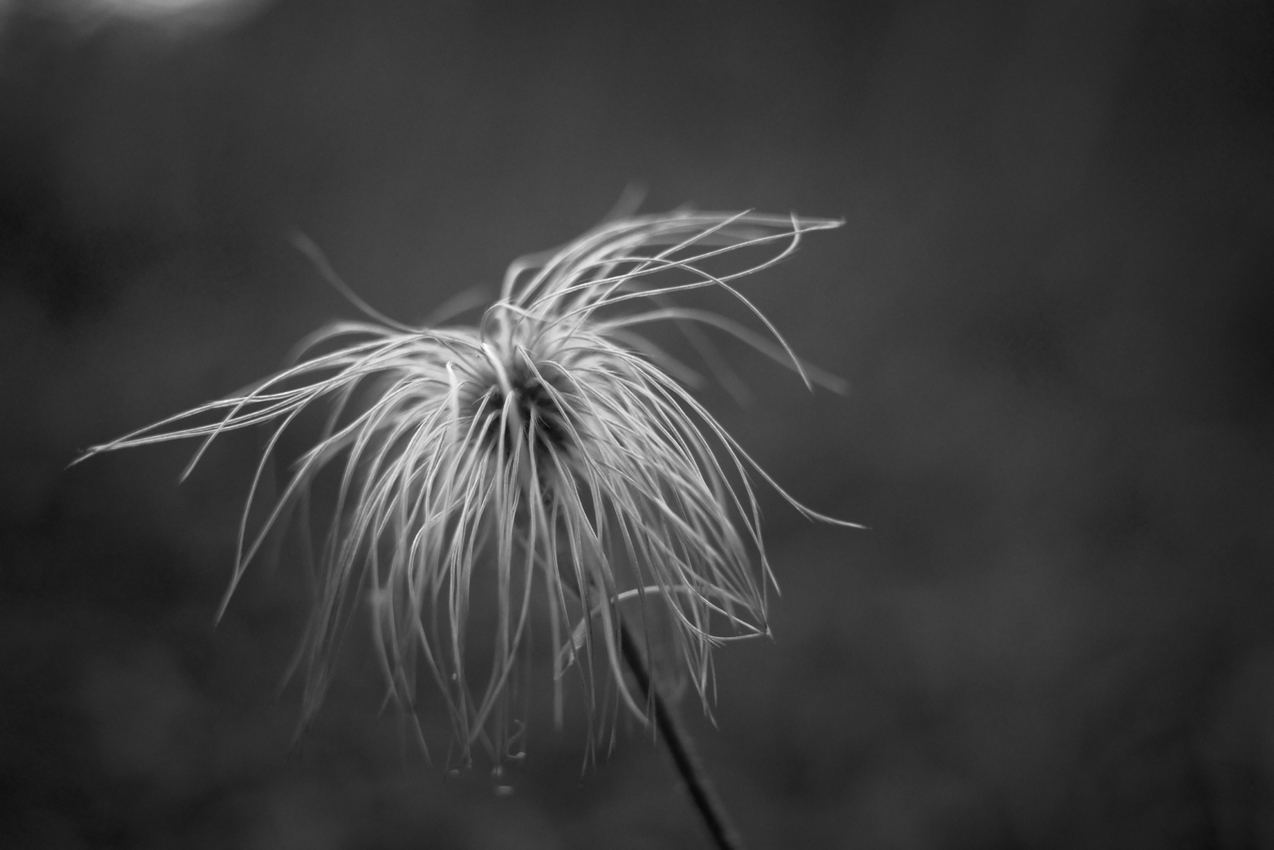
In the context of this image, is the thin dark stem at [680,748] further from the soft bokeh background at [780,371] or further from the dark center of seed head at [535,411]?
the soft bokeh background at [780,371]

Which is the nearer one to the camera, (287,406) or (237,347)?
(287,406)

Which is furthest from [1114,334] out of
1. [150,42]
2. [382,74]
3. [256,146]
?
[150,42]

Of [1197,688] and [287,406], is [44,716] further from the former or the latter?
[1197,688]

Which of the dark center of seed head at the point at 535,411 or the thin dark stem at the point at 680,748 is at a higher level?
the dark center of seed head at the point at 535,411

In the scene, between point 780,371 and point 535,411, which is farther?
point 780,371

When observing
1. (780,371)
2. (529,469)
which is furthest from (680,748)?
(780,371)

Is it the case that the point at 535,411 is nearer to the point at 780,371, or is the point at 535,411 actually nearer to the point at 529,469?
the point at 529,469

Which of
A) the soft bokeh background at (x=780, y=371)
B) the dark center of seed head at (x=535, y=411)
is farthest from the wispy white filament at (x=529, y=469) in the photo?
the soft bokeh background at (x=780, y=371)

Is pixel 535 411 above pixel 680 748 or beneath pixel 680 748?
above
